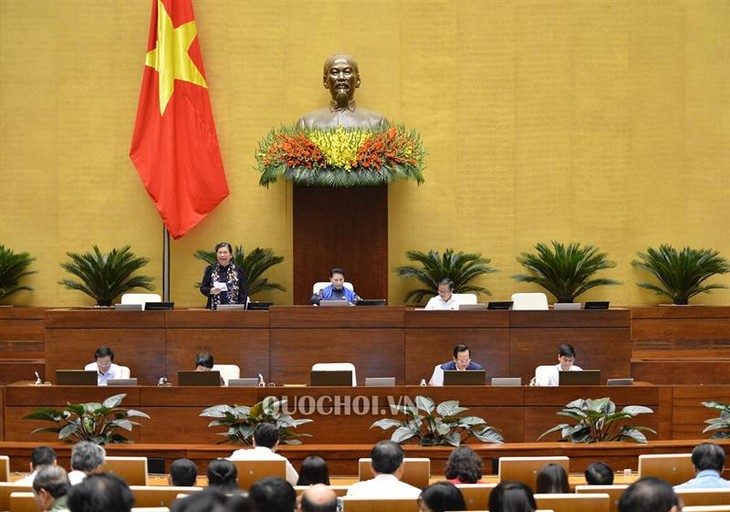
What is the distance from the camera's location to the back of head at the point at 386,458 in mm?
5262

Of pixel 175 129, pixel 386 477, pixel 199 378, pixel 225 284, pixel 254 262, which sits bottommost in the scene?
pixel 386 477

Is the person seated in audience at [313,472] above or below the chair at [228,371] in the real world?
below

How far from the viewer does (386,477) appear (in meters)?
5.27

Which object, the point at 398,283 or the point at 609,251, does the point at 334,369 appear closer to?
the point at 398,283

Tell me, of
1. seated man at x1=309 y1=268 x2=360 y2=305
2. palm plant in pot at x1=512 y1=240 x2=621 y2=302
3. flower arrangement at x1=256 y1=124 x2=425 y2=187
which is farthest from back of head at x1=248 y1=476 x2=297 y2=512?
palm plant in pot at x1=512 y1=240 x2=621 y2=302

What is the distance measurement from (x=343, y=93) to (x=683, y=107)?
13.7ft

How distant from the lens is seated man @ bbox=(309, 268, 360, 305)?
33.5 feet

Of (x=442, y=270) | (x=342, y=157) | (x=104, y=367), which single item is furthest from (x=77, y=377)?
(x=442, y=270)

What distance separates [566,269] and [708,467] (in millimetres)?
6287

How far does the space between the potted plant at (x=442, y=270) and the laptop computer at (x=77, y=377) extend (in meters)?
4.39

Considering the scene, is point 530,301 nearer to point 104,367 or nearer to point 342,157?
point 342,157

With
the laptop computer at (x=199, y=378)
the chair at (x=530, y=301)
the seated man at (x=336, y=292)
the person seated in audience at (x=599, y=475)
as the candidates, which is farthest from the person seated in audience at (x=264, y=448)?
the chair at (x=530, y=301)

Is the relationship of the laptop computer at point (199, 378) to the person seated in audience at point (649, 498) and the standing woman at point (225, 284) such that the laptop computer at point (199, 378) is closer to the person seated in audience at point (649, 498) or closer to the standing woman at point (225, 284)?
the standing woman at point (225, 284)

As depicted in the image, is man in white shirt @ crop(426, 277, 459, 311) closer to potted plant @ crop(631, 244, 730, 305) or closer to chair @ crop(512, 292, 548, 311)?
chair @ crop(512, 292, 548, 311)
